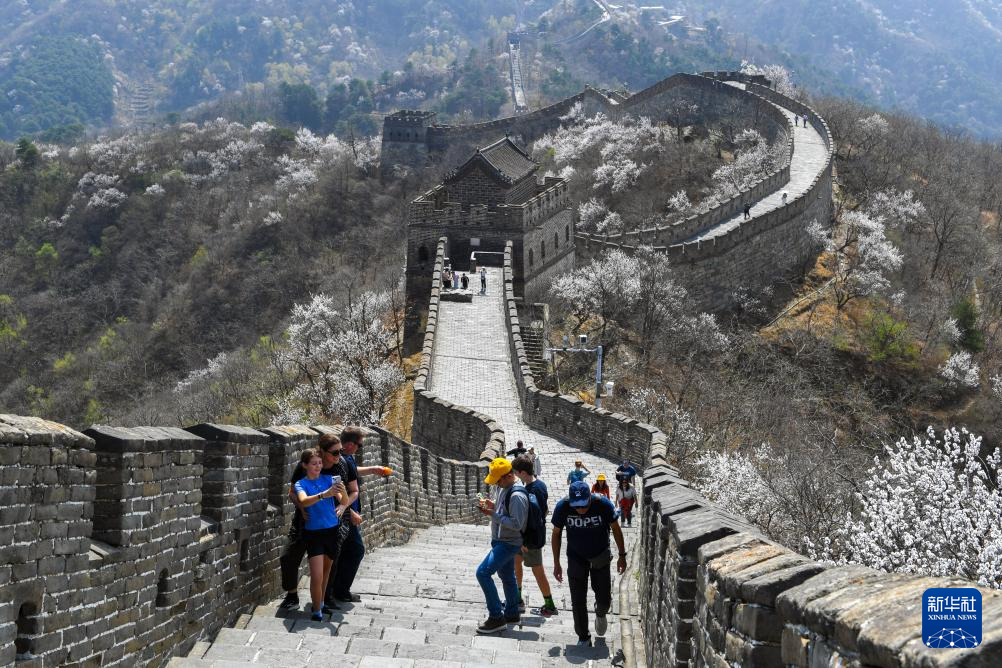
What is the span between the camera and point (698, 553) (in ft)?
17.7

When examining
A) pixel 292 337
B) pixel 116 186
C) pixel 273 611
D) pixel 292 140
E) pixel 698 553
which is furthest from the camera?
pixel 292 140

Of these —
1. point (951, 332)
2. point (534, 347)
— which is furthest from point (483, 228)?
point (951, 332)

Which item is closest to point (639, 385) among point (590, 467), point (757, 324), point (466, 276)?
point (466, 276)

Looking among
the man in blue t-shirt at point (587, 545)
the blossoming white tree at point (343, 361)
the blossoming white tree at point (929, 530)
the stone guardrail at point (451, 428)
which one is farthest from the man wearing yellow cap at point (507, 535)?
the blossoming white tree at point (343, 361)

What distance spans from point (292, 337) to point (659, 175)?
2279cm

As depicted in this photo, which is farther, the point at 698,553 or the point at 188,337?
the point at 188,337

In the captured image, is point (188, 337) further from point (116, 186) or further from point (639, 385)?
point (639, 385)

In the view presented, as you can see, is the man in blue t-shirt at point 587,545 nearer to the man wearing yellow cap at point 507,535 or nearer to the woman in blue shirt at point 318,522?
the man wearing yellow cap at point 507,535

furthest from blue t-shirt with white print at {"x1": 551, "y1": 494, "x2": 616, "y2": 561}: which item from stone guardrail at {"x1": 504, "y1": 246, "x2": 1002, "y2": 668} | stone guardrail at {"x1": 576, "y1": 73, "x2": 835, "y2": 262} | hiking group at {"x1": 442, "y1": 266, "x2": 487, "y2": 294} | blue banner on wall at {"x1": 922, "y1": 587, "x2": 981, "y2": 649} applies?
stone guardrail at {"x1": 576, "y1": 73, "x2": 835, "y2": 262}

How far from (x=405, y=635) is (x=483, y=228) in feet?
96.4

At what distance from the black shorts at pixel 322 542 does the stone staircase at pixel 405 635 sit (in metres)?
0.42

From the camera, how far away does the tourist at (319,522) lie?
789 cm

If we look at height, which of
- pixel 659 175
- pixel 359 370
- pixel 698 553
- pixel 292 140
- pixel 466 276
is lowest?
pixel 698 553

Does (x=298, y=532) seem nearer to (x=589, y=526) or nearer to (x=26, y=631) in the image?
(x=589, y=526)
